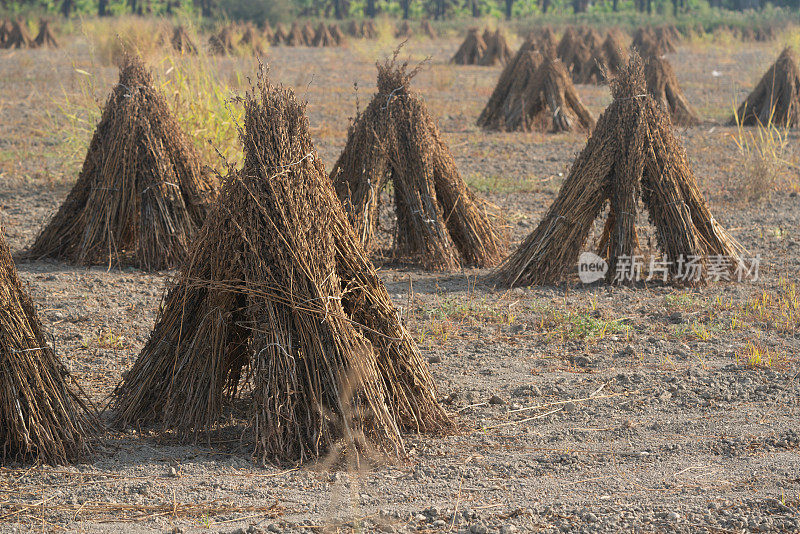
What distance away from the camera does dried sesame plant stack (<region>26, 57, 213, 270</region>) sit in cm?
597

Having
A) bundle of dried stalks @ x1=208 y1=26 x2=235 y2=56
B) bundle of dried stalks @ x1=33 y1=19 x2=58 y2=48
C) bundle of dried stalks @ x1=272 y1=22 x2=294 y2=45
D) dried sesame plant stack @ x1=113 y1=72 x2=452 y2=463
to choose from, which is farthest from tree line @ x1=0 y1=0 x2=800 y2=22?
dried sesame plant stack @ x1=113 y1=72 x2=452 y2=463

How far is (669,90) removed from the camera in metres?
12.6

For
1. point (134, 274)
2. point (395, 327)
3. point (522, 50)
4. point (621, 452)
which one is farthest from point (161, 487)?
point (522, 50)

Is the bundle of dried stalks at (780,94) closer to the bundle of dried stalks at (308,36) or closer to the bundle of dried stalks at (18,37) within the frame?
the bundle of dried stalks at (308,36)

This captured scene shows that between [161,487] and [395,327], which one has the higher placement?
[395,327]

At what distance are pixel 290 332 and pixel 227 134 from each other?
184 inches

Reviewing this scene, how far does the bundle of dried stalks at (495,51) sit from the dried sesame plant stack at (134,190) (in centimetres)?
1519

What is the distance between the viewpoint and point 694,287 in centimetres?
577

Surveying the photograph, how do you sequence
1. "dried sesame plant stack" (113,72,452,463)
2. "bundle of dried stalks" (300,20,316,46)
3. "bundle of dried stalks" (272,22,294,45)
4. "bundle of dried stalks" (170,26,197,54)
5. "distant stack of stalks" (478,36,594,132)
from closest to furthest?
1. "dried sesame plant stack" (113,72,452,463)
2. "bundle of dried stalks" (170,26,197,54)
3. "distant stack of stalks" (478,36,594,132)
4. "bundle of dried stalks" (300,20,316,46)
5. "bundle of dried stalks" (272,22,294,45)

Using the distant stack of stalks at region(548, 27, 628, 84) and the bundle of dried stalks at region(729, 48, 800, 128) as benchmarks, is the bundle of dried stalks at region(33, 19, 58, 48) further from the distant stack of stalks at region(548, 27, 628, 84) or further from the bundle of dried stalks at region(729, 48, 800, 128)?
the bundle of dried stalks at region(729, 48, 800, 128)

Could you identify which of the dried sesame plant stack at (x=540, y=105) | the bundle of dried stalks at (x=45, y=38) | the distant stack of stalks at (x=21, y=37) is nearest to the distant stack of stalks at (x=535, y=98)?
the dried sesame plant stack at (x=540, y=105)

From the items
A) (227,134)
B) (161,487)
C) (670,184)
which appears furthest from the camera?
(227,134)

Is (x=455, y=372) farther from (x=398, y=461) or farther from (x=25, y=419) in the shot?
(x=25, y=419)

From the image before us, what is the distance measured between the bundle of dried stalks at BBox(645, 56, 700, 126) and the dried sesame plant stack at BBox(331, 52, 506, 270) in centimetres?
693
